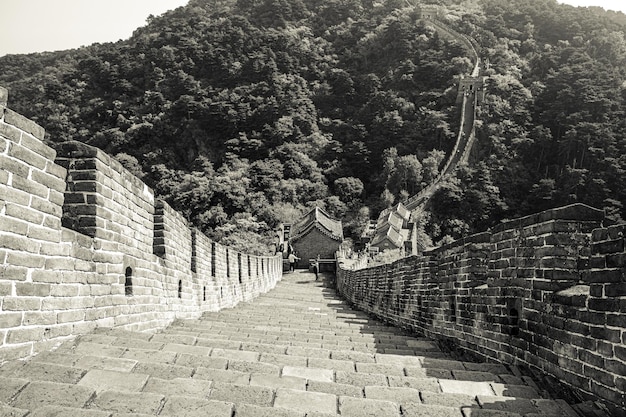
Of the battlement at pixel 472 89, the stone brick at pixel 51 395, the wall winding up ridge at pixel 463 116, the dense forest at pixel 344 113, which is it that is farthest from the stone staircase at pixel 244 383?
the battlement at pixel 472 89

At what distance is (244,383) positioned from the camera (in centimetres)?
265

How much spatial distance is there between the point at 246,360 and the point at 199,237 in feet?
12.2

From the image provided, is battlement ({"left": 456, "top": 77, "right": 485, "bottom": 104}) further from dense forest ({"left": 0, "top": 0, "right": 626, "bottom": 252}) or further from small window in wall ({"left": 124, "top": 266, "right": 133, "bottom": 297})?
small window in wall ({"left": 124, "top": 266, "right": 133, "bottom": 297})

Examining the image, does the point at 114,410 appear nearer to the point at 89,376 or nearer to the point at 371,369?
the point at 89,376

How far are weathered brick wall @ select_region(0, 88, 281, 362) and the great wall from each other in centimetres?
1

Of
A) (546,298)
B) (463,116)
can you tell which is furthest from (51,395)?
(463,116)

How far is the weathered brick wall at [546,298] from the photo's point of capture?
2.77 m

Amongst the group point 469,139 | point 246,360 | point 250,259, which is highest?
point 469,139

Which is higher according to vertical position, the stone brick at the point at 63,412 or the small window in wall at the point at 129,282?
the small window in wall at the point at 129,282

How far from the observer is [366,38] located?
81.4 metres

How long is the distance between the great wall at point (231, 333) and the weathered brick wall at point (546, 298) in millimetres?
10

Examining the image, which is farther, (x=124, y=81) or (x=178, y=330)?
(x=124, y=81)

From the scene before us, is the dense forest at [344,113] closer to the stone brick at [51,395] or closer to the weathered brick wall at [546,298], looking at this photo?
the weathered brick wall at [546,298]

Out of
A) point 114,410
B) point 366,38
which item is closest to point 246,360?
point 114,410
